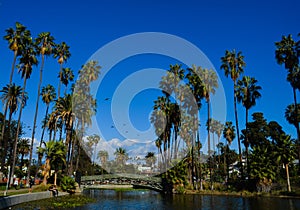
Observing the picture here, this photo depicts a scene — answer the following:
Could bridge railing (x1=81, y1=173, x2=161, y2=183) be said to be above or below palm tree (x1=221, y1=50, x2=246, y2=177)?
below

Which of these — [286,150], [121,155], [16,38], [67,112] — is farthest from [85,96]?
[121,155]

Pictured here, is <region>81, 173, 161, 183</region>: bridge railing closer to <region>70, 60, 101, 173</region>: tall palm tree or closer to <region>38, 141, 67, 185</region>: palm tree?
<region>70, 60, 101, 173</region>: tall palm tree

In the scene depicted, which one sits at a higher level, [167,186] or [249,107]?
[249,107]

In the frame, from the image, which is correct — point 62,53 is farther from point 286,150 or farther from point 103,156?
point 103,156

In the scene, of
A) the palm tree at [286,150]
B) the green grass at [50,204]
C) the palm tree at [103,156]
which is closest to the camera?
the green grass at [50,204]

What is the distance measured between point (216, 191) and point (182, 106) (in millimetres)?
16070

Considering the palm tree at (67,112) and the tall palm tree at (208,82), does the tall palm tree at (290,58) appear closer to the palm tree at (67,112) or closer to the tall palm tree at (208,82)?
the tall palm tree at (208,82)

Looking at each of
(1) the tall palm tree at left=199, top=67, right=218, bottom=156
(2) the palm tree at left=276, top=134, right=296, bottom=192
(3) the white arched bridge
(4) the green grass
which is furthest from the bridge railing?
(4) the green grass

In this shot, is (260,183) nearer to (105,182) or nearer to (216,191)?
(216,191)

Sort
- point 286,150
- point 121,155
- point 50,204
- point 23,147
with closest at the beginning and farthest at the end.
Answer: point 50,204
point 286,150
point 23,147
point 121,155

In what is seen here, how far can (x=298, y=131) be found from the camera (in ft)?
128

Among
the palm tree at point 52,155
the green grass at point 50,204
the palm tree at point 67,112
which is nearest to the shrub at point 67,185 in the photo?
the palm tree at point 52,155

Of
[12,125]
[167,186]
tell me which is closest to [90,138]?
[12,125]

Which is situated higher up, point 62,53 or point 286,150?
point 62,53
